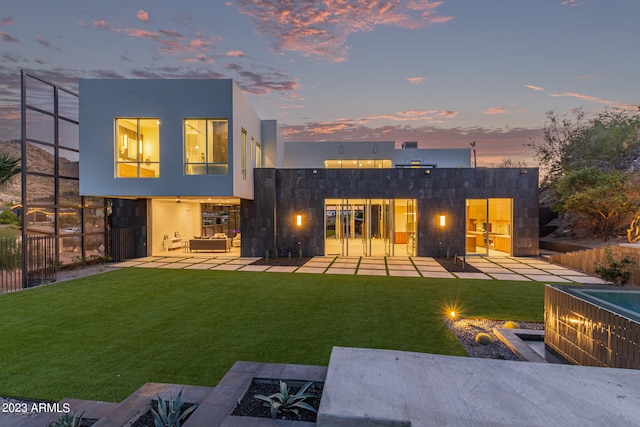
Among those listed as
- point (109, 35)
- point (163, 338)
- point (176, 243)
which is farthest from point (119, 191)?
point (163, 338)

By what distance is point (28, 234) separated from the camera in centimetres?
918

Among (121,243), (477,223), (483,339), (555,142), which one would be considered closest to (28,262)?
(121,243)

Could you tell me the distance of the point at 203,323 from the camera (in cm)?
534

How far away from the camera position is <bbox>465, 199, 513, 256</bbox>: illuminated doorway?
14.4 m

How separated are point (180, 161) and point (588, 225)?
19.9 m

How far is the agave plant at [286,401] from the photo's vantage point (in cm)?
219

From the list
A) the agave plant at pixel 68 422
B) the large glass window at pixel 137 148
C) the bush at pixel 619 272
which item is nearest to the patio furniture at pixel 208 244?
the large glass window at pixel 137 148

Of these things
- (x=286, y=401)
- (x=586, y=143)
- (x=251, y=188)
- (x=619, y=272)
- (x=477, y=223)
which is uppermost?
(x=586, y=143)

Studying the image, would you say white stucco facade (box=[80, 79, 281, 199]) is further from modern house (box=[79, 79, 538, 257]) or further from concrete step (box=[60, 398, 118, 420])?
concrete step (box=[60, 398, 118, 420])

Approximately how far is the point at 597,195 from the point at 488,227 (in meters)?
4.74

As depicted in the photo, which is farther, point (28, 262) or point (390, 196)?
point (390, 196)

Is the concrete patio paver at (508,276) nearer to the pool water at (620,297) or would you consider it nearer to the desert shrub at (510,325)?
the desert shrub at (510,325)

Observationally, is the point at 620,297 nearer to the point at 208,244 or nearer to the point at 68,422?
the point at 68,422

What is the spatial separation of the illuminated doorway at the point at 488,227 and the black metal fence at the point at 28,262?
15838 mm
